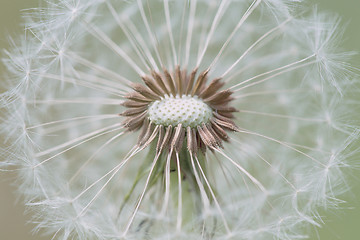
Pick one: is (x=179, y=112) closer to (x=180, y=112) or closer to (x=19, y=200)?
(x=180, y=112)

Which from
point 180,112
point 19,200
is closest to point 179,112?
point 180,112

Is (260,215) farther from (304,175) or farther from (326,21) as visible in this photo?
(326,21)

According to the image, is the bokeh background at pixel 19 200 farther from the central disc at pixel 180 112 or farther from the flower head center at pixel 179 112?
the central disc at pixel 180 112

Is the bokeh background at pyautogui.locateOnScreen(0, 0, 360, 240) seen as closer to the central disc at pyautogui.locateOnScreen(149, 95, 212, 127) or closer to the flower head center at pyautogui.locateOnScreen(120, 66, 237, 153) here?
the flower head center at pyautogui.locateOnScreen(120, 66, 237, 153)

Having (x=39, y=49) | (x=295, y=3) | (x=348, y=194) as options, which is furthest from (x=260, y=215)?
(x=39, y=49)

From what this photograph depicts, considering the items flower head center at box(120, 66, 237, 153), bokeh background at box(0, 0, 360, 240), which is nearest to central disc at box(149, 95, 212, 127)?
flower head center at box(120, 66, 237, 153)
